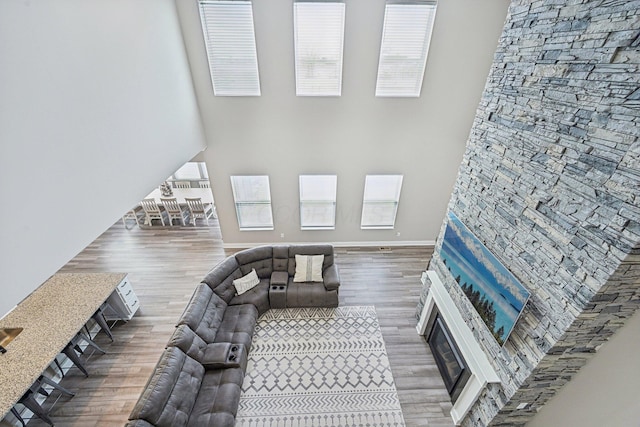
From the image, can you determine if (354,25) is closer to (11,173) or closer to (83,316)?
(11,173)

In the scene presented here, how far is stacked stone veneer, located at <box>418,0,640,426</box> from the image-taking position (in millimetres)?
1794

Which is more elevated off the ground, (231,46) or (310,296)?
(231,46)

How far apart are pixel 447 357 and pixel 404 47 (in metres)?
5.28

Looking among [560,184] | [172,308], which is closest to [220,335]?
[172,308]

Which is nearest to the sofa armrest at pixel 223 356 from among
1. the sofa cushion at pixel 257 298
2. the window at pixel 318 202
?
the sofa cushion at pixel 257 298

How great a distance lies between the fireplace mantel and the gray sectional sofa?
70.7 inches

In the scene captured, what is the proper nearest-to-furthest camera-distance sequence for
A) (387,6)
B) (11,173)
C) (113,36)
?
1. (11,173)
2. (113,36)
3. (387,6)

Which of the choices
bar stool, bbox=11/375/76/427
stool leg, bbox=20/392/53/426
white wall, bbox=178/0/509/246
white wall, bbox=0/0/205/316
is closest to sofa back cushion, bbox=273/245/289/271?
white wall, bbox=178/0/509/246

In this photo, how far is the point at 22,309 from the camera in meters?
4.06

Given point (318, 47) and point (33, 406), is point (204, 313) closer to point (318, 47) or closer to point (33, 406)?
point (33, 406)

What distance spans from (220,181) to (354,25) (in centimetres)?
411

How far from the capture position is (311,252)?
17.4 feet

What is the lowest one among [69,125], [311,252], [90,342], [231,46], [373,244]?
[373,244]

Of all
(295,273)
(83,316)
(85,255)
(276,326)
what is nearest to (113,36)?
(83,316)
